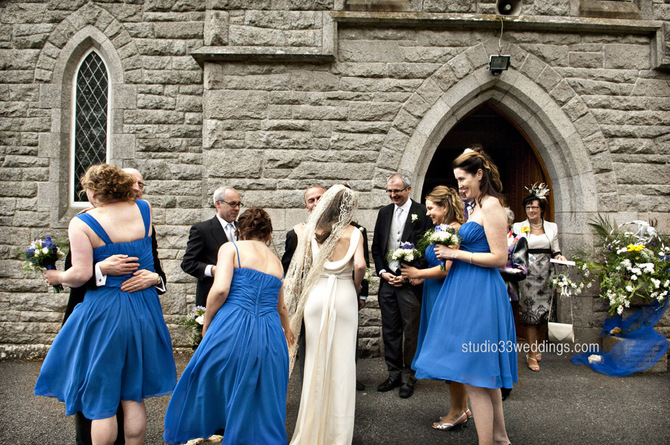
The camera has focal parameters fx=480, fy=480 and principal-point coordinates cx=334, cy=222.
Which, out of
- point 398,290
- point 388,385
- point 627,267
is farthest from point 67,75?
point 627,267

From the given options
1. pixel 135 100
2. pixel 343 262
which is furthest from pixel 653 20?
pixel 135 100

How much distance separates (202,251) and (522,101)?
15.4 feet

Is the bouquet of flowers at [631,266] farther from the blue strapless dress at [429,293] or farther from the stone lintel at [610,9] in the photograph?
the stone lintel at [610,9]

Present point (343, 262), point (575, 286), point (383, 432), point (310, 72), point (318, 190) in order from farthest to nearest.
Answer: point (310, 72) → point (575, 286) → point (318, 190) → point (383, 432) → point (343, 262)

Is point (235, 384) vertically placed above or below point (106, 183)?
below

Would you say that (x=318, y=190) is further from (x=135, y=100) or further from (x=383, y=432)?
(x=135, y=100)

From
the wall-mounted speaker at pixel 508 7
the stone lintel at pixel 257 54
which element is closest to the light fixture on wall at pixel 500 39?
the wall-mounted speaker at pixel 508 7

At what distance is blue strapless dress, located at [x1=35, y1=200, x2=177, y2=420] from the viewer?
2.87 metres

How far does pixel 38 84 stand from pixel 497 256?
21.9 ft

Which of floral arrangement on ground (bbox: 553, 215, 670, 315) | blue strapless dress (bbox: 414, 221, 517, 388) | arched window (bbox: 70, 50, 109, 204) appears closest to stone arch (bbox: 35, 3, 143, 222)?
arched window (bbox: 70, 50, 109, 204)

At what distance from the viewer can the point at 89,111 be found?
696 cm

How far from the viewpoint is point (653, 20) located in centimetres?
643

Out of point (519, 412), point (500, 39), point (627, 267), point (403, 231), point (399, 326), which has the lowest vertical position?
point (519, 412)

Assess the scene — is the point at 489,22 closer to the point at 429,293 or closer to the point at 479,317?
the point at 429,293
